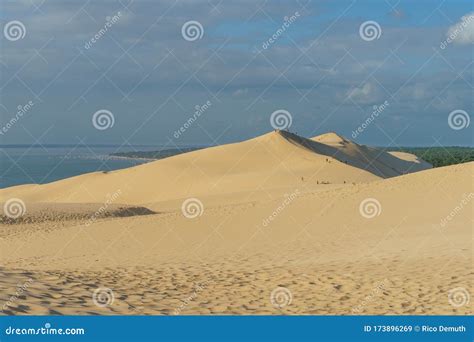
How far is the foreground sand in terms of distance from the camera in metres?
10.6

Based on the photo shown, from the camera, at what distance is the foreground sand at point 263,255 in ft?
34.6

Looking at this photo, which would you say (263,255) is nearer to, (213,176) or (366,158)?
(213,176)

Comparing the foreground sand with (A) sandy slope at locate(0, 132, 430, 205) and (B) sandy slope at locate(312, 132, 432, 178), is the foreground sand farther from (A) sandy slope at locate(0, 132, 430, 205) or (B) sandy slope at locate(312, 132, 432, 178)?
(B) sandy slope at locate(312, 132, 432, 178)

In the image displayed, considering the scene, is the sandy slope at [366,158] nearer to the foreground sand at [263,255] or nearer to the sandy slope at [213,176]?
the sandy slope at [213,176]

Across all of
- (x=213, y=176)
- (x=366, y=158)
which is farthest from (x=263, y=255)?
(x=366, y=158)

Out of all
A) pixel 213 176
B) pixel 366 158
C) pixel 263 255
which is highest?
pixel 366 158

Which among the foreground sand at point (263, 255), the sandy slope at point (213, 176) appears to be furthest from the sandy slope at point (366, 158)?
the foreground sand at point (263, 255)

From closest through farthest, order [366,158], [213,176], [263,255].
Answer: [263,255], [213,176], [366,158]

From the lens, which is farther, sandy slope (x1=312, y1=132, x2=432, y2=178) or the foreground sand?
sandy slope (x1=312, y1=132, x2=432, y2=178)

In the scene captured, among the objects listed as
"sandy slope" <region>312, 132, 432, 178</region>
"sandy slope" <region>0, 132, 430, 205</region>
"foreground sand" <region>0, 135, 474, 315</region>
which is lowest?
"foreground sand" <region>0, 135, 474, 315</region>

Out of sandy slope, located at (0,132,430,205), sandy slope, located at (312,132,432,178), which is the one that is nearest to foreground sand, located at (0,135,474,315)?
sandy slope, located at (0,132,430,205)

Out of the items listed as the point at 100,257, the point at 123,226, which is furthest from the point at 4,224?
the point at 100,257

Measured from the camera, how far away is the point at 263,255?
56.1 feet

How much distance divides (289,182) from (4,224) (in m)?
20.8
